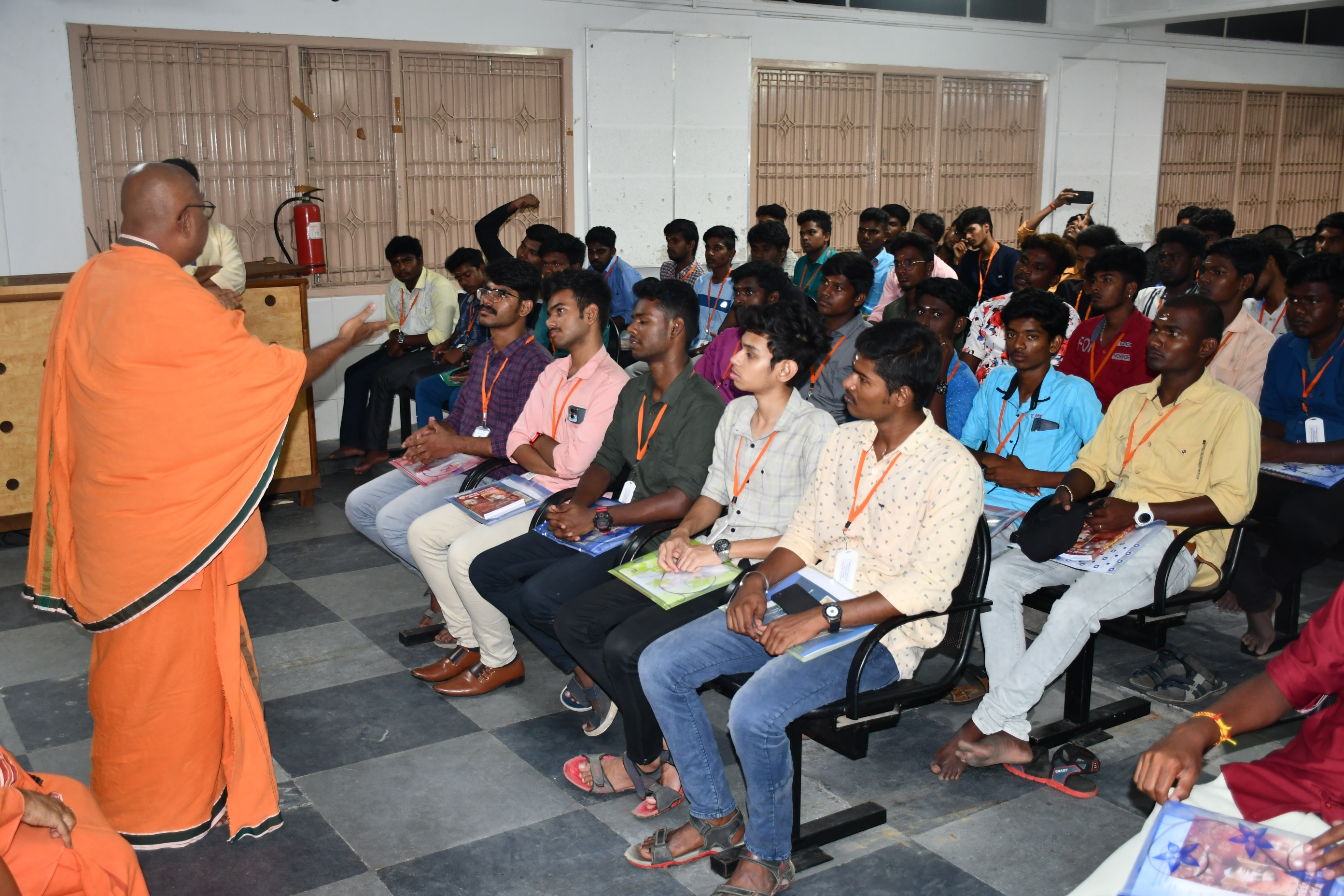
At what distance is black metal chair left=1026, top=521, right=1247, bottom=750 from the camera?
3.34 meters

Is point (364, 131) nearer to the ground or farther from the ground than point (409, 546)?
farther from the ground

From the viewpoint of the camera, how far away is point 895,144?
997cm

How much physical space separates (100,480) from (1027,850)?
106 inches

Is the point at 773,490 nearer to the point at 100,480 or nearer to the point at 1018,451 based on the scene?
the point at 1018,451

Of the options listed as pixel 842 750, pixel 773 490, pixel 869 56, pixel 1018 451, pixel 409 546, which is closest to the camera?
pixel 842 750

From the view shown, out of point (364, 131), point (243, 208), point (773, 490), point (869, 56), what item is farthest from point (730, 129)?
point (773, 490)

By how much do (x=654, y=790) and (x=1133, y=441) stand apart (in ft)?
6.53

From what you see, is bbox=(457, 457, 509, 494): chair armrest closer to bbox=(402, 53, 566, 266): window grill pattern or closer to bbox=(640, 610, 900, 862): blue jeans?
bbox=(640, 610, 900, 862): blue jeans

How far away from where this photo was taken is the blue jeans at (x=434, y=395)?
273 inches

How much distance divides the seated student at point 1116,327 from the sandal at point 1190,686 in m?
1.17

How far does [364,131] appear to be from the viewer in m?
7.86

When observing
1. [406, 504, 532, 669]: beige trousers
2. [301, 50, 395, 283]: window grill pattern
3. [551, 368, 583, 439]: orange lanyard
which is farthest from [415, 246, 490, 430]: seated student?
[406, 504, 532, 669]: beige trousers

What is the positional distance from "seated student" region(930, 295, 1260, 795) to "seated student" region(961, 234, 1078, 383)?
137cm

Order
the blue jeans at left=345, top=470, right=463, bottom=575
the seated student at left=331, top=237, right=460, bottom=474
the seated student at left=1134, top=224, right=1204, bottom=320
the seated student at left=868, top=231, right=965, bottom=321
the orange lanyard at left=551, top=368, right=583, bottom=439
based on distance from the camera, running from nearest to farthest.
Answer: the orange lanyard at left=551, top=368, right=583, bottom=439 < the blue jeans at left=345, top=470, right=463, bottom=575 < the seated student at left=1134, top=224, right=1204, bottom=320 < the seated student at left=868, top=231, right=965, bottom=321 < the seated student at left=331, top=237, right=460, bottom=474
